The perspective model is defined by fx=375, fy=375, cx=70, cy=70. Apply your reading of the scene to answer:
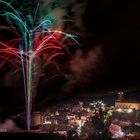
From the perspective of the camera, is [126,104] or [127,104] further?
[126,104]

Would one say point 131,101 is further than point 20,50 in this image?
Yes

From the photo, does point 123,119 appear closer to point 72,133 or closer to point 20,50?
point 20,50

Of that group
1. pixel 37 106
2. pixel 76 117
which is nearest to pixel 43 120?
pixel 37 106

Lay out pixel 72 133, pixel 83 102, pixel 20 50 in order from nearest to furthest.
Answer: pixel 72 133 → pixel 20 50 → pixel 83 102

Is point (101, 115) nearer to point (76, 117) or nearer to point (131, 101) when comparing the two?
point (76, 117)

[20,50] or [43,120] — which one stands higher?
[20,50]

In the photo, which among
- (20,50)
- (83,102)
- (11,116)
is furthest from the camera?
(83,102)

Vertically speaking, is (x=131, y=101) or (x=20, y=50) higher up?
(x=20, y=50)

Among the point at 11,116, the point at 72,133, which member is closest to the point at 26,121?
the point at 11,116

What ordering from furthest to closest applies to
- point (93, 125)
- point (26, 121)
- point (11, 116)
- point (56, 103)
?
point (56, 103), point (11, 116), point (26, 121), point (93, 125)

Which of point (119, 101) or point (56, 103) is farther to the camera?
point (119, 101)
